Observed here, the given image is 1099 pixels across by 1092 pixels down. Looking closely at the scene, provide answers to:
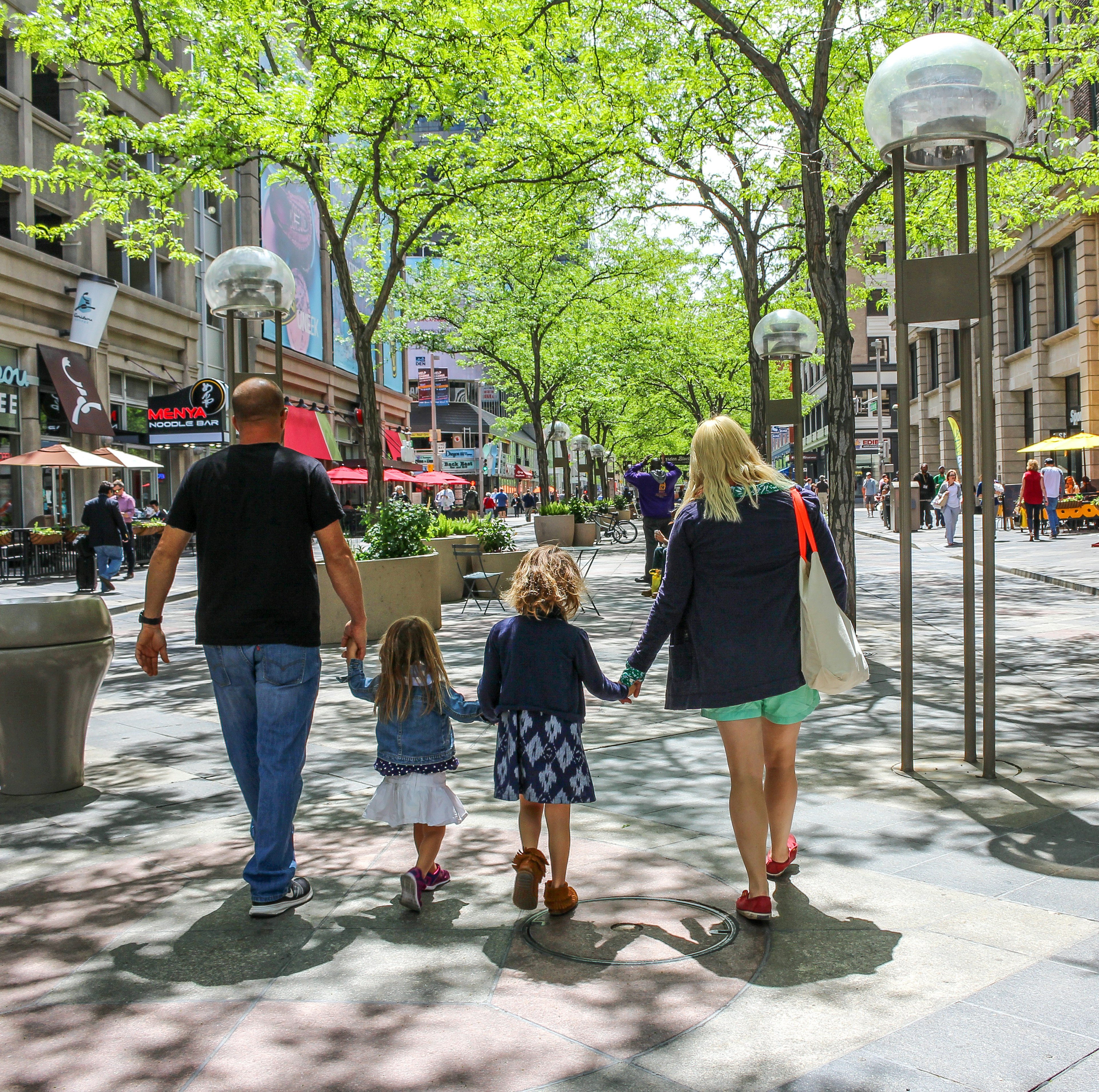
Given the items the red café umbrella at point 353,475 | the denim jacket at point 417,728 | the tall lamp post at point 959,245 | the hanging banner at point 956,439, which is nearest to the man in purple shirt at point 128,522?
the red café umbrella at point 353,475

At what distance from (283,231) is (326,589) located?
29839 mm

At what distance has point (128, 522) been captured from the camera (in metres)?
24.2

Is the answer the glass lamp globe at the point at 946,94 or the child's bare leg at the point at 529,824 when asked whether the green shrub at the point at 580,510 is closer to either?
the glass lamp globe at the point at 946,94

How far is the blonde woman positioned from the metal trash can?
341 cm

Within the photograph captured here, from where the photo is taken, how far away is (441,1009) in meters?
3.43

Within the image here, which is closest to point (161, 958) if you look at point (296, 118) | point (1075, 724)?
point (1075, 724)

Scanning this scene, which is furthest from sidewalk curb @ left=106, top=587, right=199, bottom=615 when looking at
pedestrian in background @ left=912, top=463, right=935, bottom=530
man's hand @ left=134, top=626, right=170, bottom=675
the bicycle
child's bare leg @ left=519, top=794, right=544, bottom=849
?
pedestrian in background @ left=912, top=463, right=935, bottom=530

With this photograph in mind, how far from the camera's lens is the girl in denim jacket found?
4.30 meters

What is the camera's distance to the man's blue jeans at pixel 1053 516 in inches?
1048

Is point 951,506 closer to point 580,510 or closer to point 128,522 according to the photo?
point 580,510

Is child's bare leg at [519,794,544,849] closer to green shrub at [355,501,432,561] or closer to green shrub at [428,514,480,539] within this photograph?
green shrub at [355,501,432,561]

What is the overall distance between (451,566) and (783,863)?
1207cm

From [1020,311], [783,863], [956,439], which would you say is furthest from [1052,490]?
[783,863]

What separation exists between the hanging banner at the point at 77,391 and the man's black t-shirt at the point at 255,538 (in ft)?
77.2
